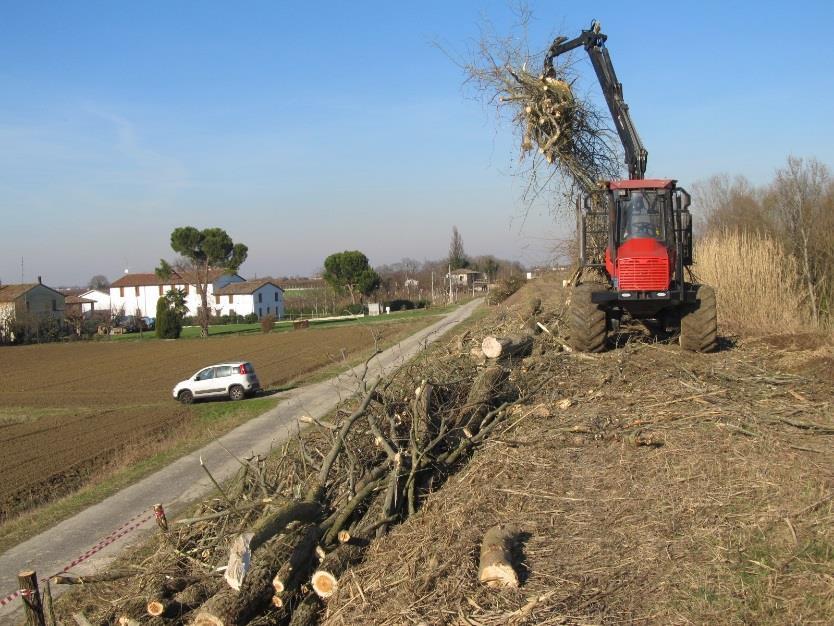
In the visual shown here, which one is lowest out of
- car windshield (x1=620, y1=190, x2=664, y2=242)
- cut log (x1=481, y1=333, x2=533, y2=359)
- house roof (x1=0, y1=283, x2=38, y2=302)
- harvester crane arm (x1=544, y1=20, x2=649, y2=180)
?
cut log (x1=481, y1=333, x2=533, y2=359)

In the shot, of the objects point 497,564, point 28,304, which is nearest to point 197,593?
point 497,564

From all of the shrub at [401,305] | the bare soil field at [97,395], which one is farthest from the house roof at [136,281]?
the bare soil field at [97,395]

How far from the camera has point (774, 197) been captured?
28.6 metres

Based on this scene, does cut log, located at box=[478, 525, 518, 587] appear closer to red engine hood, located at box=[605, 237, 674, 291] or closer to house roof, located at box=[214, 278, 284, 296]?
red engine hood, located at box=[605, 237, 674, 291]

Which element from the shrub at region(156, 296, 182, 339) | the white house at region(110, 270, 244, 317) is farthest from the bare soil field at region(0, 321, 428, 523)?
the white house at region(110, 270, 244, 317)

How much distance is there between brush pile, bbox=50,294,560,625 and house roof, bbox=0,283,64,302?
231ft

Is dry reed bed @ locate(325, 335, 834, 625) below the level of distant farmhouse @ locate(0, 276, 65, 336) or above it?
below

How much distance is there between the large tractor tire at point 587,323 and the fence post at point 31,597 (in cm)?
864

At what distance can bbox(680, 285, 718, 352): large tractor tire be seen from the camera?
1230 cm

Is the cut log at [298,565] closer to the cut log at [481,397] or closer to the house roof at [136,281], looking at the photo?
the cut log at [481,397]

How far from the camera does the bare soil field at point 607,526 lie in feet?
16.3

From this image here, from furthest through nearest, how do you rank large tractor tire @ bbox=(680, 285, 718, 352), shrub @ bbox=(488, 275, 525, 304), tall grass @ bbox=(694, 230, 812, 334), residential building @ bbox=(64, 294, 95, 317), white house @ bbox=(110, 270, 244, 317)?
white house @ bbox=(110, 270, 244, 317) < residential building @ bbox=(64, 294, 95, 317) < shrub @ bbox=(488, 275, 525, 304) < tall grass @ bbox=(694, 230, 812, 334) < large tractor tire @ bbox=(680, 285, 718, 352)

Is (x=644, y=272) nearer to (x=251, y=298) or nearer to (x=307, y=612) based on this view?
(x=307, y=612)

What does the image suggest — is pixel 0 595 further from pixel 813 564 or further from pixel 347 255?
pixel 347 255
